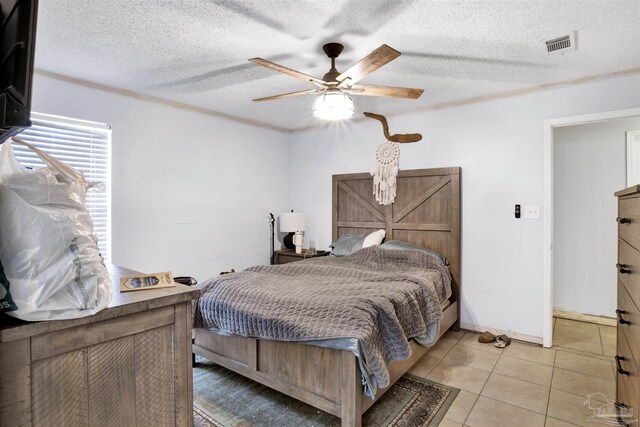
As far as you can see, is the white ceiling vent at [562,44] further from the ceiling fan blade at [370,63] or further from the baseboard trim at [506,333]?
the baseboard trim at [506,333]

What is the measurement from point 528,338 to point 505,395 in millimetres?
1184

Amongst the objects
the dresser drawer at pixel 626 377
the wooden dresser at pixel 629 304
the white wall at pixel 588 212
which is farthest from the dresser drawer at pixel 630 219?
the white wall at pixel 588 212

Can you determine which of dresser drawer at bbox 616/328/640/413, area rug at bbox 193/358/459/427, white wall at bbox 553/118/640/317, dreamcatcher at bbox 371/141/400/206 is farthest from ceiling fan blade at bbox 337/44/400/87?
white wall at bbox 553/118/640/317

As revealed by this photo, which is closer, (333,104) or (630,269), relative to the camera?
(630,269)

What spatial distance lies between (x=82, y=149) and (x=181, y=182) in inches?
37.3

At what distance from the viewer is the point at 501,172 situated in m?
3.38

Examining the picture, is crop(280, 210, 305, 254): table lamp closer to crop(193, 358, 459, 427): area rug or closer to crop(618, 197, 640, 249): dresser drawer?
crop(193, 358, 459, 427): area rug

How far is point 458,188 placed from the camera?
3561 mm

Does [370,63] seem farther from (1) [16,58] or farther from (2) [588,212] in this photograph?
(2) [588,212]

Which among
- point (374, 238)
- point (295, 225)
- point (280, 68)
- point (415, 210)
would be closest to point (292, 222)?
point (295, 225)

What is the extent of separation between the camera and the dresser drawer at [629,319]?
5.02ft

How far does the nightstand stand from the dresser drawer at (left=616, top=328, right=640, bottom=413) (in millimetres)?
2962

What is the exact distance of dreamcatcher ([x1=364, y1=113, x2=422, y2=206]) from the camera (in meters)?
3.97

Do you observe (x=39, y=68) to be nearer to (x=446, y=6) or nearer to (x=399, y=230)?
(x=446, y=6)
